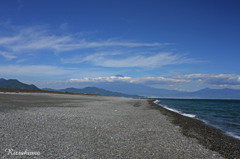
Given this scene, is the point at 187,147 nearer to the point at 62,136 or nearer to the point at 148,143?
the point at 148,143

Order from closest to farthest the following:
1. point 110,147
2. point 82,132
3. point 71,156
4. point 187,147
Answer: point 71,156 → point 110,147 → point 187,147 → point 82,132

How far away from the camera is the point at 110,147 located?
8.59 meters

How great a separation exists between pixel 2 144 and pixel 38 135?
191cm

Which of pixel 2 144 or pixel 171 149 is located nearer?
pixel 2 144

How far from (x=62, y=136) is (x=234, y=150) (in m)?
10.2

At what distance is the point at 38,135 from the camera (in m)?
9.44

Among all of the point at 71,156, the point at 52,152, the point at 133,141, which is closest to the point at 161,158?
the point at 133,141

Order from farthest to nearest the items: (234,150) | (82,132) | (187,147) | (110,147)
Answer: (82,132), (234,150), (187,147), (110,147)

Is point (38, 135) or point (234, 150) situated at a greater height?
point (38, 135)

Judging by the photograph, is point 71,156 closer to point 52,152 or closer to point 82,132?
point 52,152

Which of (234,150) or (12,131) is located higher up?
(12,131)

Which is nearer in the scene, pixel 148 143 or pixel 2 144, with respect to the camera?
pixel 2 144

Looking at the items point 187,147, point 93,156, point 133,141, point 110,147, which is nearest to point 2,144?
point 93,156

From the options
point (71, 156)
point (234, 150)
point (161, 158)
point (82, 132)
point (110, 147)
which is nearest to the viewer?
point (71, 156)
